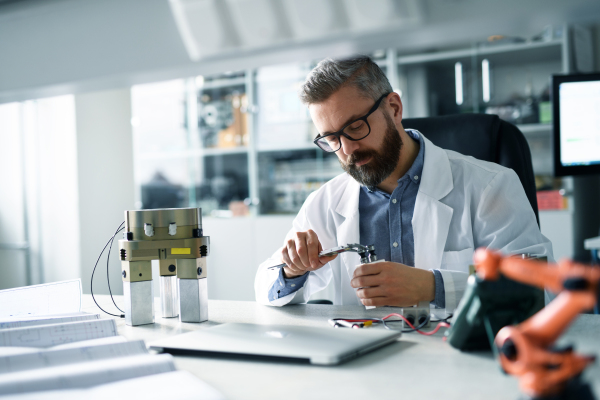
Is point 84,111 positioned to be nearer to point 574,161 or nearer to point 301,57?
point 574,161

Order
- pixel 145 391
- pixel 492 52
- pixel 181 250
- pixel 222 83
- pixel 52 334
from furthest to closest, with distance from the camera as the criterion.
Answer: pixel 222 83
pixel 492 52
pixel 181 250
pixel 52 334
pixel 145 391

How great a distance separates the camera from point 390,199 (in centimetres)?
164

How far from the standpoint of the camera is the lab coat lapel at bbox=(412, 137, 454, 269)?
152cm

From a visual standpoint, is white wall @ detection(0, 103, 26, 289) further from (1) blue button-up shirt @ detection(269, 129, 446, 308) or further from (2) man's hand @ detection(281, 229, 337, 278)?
(2) man's hand @ detection(281, 229, 337, 278)

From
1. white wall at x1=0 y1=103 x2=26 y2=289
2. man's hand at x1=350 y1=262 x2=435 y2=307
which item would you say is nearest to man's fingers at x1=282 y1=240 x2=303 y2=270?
man's hand at x1=350 y1=262 x2=435 y2=307

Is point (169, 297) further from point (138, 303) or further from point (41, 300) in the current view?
point (41, 300)

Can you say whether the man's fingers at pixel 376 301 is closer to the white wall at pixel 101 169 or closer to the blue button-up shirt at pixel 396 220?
the blue button-up shirt at pixel 396 220

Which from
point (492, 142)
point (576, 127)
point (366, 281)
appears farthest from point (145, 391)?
point (576, 127)

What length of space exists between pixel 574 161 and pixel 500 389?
2223 mm

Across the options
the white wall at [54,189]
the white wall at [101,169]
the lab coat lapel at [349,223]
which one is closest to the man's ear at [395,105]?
the lab coat lapel at [349,223]

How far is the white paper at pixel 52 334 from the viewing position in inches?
35.2

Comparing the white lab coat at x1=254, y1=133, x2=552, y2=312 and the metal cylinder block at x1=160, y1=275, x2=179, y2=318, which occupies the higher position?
the white lab coat at x1=254, y1=133, x2=552, y2=312

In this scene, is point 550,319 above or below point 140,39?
below

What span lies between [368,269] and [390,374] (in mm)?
435
